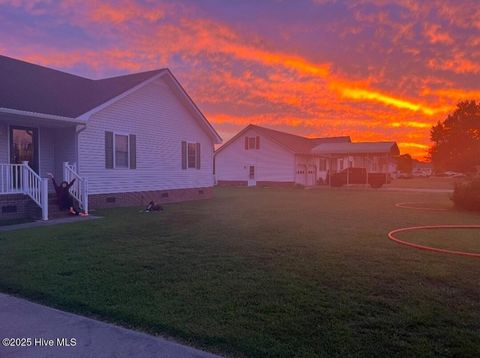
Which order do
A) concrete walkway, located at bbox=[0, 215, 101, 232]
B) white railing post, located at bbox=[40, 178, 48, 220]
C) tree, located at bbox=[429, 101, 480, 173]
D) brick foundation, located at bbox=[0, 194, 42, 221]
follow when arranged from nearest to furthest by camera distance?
concrete walkway, located at bbox=[0, 215, 101, 232], brick foundation, located at bbox=[0, 194, 42, 221], white railing post, located at bbox=[40, 178, 48, 220], tree, located at bbox=[429, 101, 480, 173]

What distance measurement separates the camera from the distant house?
33562 mm

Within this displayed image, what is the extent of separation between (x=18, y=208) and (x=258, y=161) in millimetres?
25333

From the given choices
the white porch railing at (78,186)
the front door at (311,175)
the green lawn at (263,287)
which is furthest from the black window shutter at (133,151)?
the front door at (311,175)

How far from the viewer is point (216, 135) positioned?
21.1 metres

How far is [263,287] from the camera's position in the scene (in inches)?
191

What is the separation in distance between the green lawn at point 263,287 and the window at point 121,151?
650 cm

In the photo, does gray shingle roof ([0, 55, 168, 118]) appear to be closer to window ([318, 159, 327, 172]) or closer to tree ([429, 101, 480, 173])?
window ([318, 159, 327, 172])

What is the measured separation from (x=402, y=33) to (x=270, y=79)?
6.93 meters

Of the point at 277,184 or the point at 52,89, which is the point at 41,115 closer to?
the point at 52,89

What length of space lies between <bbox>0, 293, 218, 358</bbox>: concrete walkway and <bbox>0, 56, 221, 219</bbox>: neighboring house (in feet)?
27.9

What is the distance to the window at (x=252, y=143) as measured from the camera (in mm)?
34906

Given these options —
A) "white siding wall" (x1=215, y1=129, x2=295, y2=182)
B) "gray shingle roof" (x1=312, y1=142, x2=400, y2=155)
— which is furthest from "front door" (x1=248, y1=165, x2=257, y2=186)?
"gray shingle roof" (x1=312, y1=142, x2=400, y2=155)

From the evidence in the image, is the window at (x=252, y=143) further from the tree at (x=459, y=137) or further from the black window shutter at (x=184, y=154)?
the tree at (x=459, y=137)

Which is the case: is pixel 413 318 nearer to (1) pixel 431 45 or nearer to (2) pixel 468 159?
(1) pixel 431 45
